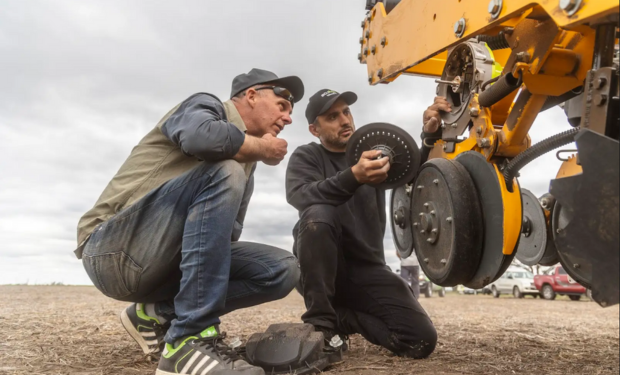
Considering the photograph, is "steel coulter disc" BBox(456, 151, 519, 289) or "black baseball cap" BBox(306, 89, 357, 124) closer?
"steel coulter disc" BBox(456, 151, 519, 289)

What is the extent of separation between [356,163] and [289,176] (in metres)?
0.58

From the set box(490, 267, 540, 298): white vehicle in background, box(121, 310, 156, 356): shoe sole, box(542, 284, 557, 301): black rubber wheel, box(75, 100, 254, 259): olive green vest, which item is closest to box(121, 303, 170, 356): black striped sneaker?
box(121, 310, 156, 356): shoe sole

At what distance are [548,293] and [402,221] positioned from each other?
19249 mm

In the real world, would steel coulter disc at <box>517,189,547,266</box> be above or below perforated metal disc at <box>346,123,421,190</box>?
below

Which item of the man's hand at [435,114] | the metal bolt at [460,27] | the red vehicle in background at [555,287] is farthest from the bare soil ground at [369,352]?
the red vehicle in background at [555,287]

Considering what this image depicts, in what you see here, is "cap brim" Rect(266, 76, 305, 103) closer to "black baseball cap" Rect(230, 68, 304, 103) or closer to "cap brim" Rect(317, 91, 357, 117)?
"black baseball cap" Rect(230, 68, 304, 103)

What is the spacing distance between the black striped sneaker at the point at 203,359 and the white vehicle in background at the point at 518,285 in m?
20.8

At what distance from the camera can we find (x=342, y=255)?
10.3ft

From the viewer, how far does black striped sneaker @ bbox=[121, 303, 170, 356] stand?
9.02ft

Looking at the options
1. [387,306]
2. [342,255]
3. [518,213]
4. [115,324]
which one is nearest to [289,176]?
[342,255]

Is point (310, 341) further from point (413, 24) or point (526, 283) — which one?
point (526, 283)

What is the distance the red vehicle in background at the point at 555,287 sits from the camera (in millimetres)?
17172

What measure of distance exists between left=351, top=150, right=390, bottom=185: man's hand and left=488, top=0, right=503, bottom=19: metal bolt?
864 mm

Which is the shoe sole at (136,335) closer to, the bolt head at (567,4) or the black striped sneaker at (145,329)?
the black striped sneaker at (145,329)
